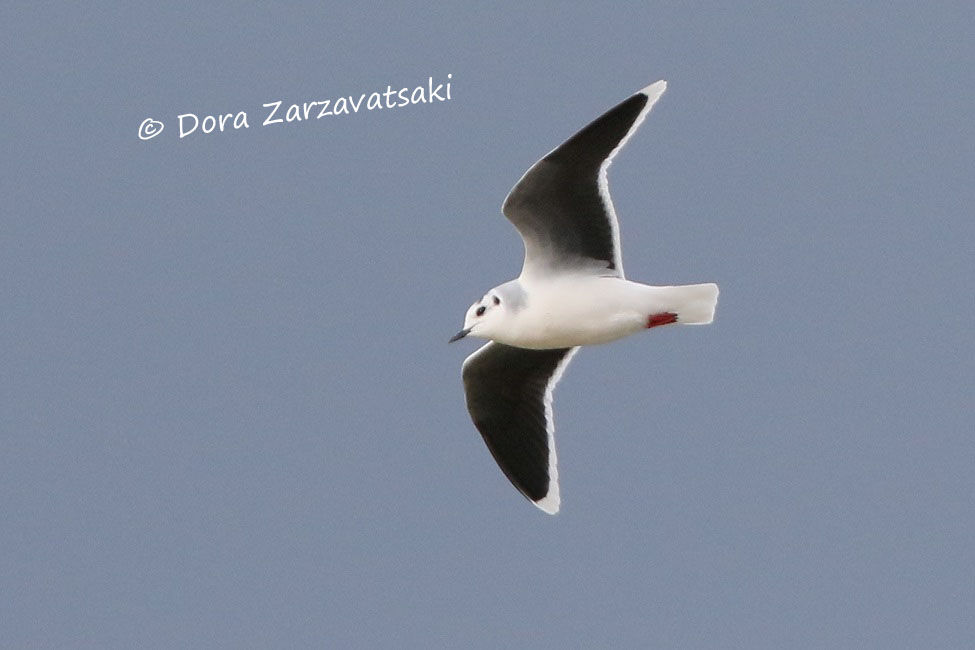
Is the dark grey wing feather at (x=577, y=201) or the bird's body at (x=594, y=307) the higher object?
the dark grey wing feather at (x=577, y=201)

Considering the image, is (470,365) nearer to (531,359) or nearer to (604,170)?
(531,359)

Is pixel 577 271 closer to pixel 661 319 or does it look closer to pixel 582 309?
pixel 582 309

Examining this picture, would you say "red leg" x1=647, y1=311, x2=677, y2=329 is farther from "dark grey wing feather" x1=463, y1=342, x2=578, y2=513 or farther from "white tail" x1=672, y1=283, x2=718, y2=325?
"dark grey wing feather" x1=463, y1=342, x2=578, y2=513

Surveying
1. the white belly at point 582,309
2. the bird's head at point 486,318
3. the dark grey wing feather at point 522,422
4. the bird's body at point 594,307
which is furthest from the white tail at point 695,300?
the dark grey wing feather at point 522,422

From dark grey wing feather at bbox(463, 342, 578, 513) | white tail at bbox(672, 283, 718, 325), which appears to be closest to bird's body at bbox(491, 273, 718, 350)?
white tail at bbox(672, 283, 718, 325)

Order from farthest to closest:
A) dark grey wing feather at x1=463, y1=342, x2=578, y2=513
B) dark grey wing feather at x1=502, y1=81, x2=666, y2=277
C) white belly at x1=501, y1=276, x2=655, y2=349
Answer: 1. dark grey wing feather at x1=463, y1=342, x2=578, y2=513
2. white belly at x1=501, y1=276, x2=655, y2=349
3. dark grey wing feather at x1=502, y1=81, x2=666, y2=277

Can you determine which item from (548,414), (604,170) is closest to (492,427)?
(548,414)

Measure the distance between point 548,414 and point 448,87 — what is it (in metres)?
1.60

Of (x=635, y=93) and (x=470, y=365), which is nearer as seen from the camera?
(x=635, y=93)

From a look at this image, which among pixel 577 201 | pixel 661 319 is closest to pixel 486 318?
pixel 577 201

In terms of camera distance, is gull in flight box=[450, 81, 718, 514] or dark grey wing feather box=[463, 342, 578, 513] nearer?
gull in flight box=[450, 81, 718, 514]

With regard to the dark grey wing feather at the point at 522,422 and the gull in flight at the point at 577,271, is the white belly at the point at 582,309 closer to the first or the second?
the gull in flight at the point at 577,271

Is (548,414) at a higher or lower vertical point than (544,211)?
lower

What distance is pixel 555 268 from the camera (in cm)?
784
